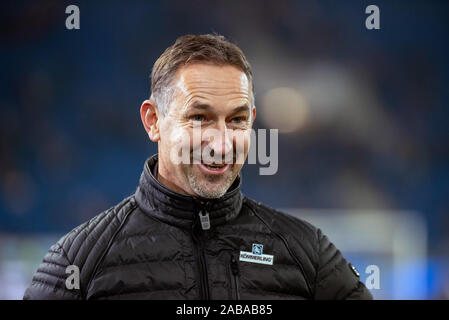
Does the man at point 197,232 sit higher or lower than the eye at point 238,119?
lower

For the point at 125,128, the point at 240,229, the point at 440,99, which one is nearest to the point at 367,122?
the point at 440,99

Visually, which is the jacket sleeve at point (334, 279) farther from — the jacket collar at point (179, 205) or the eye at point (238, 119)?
the eye at point (238, 119)

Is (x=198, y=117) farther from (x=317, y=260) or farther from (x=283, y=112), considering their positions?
(x=283, y=112)

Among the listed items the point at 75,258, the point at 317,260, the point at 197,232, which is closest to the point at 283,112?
the point at 317,260

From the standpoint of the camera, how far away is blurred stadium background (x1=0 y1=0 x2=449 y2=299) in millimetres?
6297

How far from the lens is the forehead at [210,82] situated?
1818mm

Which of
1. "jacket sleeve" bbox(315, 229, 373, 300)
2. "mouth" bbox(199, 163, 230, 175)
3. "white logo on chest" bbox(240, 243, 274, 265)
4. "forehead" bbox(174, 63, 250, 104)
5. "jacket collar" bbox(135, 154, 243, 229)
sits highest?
"forehead" bbox(174, 63, 250, 104)

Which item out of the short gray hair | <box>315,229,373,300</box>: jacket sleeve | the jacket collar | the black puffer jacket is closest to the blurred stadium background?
<box>315,229,373,300</box>: jacket sleeve

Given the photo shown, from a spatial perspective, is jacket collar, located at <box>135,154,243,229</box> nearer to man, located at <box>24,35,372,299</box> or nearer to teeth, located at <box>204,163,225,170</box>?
man, located at <box>24,35,372,299</box>

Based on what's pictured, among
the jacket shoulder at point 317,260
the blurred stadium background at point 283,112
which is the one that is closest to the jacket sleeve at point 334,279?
the jacket shoulder at point 317,260

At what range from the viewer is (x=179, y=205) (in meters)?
1.82

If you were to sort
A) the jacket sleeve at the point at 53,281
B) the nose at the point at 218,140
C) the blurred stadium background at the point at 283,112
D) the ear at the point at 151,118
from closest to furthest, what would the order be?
1. the jacket sleeve at the point at 53,281
2. the nose at the point at 218,140
3. the ear at the point at 151,118
4. the blurred stadium background at the point at 283,112

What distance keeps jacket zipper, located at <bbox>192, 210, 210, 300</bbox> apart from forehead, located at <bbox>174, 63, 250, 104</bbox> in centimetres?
44
